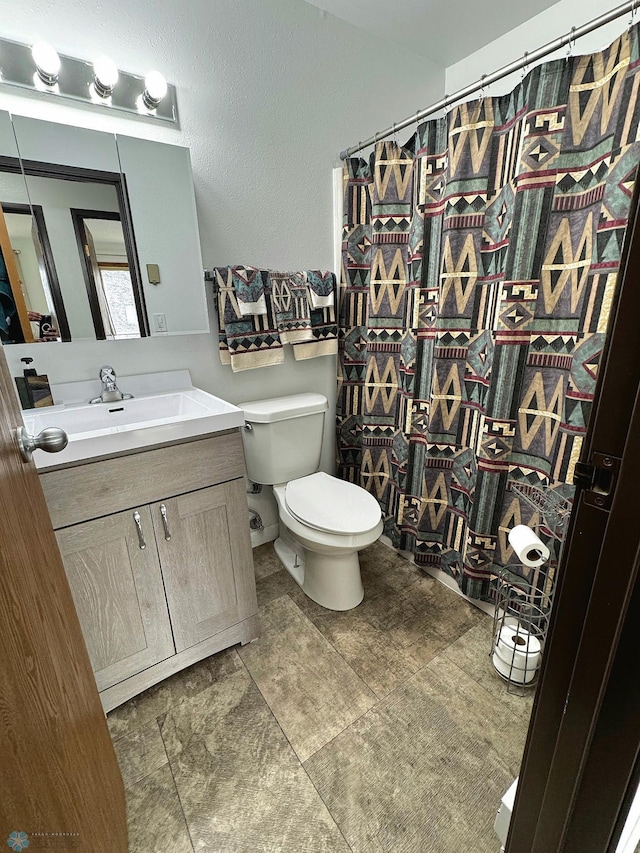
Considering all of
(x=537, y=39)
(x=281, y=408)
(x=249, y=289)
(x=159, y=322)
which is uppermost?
(x=537, y=39)

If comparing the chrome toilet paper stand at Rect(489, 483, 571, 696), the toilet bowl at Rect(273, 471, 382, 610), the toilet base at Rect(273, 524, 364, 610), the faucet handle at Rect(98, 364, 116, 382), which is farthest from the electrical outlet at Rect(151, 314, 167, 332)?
the chrome toilet paper stand at Rect(489, 483, 571, 696)

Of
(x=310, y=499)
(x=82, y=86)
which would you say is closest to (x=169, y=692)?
(x=310, y=499)

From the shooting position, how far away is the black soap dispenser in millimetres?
1334

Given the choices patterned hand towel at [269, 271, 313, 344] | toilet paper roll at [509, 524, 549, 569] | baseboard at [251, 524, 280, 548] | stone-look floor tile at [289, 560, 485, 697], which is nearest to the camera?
toilet paper roll at [509, 524, 549, 569]

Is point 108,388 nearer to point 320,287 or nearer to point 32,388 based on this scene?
point 32,388

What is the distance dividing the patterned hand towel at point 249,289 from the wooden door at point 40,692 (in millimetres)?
1075

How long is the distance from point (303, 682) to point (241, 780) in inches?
13.0

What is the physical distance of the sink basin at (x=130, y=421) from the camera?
1021 mm

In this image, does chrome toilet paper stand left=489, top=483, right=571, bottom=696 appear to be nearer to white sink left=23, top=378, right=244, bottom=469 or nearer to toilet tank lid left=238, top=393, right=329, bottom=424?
toilet tank lid left=238, top=393, right=329, bottom=424

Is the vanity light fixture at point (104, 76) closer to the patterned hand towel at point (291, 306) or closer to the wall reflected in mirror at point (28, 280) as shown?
the wall reflected in mirror at point (28, 280)

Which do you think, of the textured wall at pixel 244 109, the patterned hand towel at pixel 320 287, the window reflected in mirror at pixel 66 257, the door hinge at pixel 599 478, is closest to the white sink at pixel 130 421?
the textured wall at pixel 244 109

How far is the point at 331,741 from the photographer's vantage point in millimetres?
1172

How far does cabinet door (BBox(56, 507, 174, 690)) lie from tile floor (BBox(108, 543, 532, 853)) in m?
0.23

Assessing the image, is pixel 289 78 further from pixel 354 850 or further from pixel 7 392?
pixel 354 850
